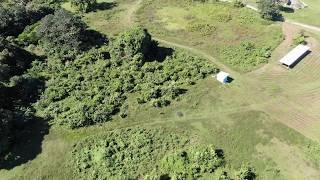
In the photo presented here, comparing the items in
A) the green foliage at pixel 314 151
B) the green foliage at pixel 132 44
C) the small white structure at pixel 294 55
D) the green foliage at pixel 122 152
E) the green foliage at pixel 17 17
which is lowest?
the green foliage at pixel 314 151

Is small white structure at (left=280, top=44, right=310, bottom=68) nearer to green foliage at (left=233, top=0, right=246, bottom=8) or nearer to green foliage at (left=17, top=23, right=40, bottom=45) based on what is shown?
green foliage at (left=233, top=0, right=246, bottom=8)

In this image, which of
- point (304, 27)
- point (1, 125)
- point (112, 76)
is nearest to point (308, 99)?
point (304, 27)

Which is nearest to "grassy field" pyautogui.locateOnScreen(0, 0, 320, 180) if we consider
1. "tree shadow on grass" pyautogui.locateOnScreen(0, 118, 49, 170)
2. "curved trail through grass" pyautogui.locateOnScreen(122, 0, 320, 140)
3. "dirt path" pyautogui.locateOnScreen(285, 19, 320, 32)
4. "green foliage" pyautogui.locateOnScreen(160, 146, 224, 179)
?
"curved trail through grass" pyautogui.locateOnScreen(122, 0, 320, 140)

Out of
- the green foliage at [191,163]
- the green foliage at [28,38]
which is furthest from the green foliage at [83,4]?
the green foliage at [191,163]

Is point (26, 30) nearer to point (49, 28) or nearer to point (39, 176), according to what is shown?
point (49, 28)

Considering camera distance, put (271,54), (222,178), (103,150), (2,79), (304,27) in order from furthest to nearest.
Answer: (304,27), (271,54), (2,79), (103,150), (222,178)

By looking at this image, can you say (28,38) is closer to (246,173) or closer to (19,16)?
(19,16)

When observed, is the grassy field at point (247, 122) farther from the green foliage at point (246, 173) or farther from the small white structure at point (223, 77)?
the small white structure at point (223, 77)
